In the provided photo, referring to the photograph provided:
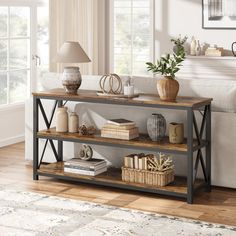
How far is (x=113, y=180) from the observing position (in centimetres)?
586

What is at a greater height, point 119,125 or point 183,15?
point 183,15

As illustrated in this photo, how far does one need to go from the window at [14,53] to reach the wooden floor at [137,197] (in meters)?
1.71

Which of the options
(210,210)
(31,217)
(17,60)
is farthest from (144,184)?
(17,60)

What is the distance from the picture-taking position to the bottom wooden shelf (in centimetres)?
558

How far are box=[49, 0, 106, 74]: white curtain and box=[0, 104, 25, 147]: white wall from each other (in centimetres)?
91

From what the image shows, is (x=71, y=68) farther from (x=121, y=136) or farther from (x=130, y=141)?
(x=130, y=141)

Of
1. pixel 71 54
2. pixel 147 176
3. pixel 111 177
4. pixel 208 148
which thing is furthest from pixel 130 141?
pixel 71 54

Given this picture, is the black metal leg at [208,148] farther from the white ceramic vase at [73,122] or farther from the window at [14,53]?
the window at [14,53]

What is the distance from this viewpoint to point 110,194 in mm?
5809

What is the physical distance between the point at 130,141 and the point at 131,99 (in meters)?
0.36

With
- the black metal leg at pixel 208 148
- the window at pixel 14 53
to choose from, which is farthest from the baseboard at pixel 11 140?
the black metal leg at pixel 208 148

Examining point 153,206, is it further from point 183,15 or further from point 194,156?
point 183,15

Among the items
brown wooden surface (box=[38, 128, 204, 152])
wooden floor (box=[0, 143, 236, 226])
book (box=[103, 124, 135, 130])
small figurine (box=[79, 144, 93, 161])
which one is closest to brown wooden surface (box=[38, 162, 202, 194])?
wooden floor (box=[0, 143, 236, 226])

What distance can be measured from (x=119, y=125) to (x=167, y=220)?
1.14 metres
